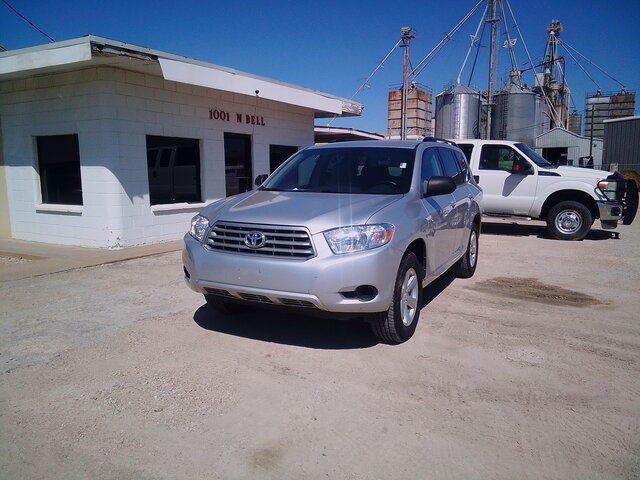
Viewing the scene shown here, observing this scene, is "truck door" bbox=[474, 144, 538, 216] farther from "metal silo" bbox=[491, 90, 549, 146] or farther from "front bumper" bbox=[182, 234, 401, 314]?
"metal silo" bbox=[491, 90, 549, 146]

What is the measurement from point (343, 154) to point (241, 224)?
180 centimetres

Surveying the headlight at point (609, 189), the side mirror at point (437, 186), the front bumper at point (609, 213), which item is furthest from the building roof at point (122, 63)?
the front bumper at point (609, 213)

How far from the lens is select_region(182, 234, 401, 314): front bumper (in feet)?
12.6

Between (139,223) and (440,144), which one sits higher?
(440,144)

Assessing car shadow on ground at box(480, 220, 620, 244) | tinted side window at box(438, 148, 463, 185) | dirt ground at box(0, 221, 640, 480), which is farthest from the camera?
car shadow on ground at box(480, 220, 620, 244)

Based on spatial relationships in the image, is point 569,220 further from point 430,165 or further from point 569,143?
point 569,143

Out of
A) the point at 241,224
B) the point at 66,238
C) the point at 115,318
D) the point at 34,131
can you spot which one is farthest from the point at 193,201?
the point at 241,224

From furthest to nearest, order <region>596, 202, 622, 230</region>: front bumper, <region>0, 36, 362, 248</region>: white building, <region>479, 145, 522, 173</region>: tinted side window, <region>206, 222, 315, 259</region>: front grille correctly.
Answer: <region>479, 145, 522, 173</region>: tinted side window
<region>596, 202, 622, 230</region>: front bumper
<region>0, 36, 362, 248</region>: white building
<region>206, 222, 315, 259</region>: front grille

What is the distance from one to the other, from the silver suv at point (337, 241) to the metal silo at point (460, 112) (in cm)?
3125

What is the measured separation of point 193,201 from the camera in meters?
11.0

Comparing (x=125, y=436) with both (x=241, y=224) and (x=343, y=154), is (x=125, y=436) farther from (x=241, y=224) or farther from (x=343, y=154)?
(x=343, y=154)

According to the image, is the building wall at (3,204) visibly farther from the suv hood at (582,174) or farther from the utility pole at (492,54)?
the utility pole at (492,54)

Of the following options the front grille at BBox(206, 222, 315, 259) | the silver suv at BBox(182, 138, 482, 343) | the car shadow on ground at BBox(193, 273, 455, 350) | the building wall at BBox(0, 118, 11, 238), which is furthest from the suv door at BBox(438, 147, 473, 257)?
the building wall at BBox(0, 118, 11, 238)

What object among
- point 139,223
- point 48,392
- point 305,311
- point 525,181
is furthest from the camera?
point 525,181
